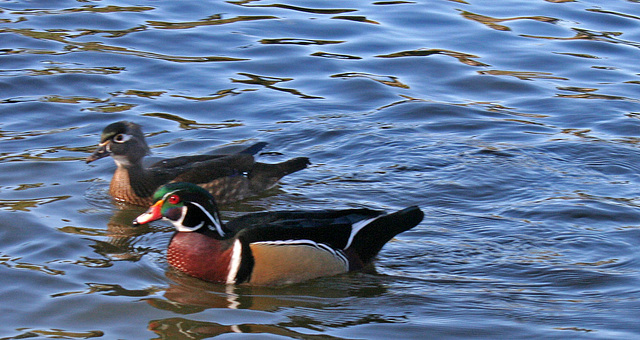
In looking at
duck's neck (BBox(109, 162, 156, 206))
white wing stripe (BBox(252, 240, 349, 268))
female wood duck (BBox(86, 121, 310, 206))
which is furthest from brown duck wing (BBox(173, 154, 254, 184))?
white wing stripe (BBox(252, 240, 349, 268))

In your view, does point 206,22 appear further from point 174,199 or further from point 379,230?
point 379,230

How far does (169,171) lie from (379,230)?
2.53 m

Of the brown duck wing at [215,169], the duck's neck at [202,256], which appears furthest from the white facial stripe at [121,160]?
the duck's neck at [202,256]

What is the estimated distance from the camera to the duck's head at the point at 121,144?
925 centimetres

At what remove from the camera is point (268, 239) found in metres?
7.39

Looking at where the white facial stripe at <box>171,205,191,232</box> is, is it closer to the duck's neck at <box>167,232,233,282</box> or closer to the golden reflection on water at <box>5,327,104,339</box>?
the duck's neck at <box>167,232,233,282</box>

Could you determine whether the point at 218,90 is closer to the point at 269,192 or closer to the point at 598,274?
the point at 269,192

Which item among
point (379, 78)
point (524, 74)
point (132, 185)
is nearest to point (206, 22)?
point (379, 78)

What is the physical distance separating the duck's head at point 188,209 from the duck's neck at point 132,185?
1643 millimetres

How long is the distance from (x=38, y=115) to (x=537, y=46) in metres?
7.32

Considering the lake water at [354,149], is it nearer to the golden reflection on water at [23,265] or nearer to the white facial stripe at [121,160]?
the golden reflection on water at [23,265]

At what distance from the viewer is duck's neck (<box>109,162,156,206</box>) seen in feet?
30.2

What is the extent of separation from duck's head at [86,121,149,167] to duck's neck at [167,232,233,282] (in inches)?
80.6

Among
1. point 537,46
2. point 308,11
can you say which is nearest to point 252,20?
point 308,11
